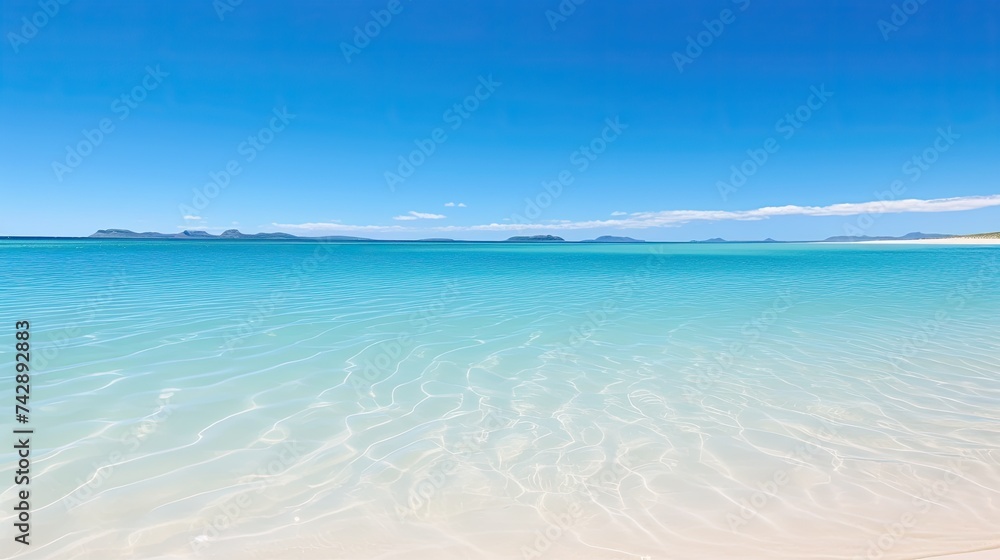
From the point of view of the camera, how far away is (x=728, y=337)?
9672 mm

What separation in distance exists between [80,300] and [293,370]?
11241 mm

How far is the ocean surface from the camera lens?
346 centimetres

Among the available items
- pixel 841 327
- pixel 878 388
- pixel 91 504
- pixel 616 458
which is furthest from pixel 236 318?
pixel 841 327

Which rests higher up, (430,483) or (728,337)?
(728,337)

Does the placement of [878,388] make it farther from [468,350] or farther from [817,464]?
[468,350]

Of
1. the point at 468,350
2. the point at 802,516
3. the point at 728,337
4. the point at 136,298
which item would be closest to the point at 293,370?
the point at 468,350

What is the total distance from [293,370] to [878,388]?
812 centimetres

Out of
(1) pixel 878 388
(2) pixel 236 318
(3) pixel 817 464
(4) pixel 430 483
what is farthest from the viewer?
(2) pixel 236 318

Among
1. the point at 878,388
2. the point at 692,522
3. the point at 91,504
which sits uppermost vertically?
the point at 878,388

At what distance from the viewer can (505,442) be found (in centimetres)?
489

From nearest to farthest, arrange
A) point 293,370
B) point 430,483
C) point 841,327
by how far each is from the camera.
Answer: point 430,483 < point 293,370 < point 841,327

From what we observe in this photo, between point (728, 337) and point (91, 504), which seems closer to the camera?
point (91, 504)

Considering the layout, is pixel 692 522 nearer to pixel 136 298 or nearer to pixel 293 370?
pixel 293 370

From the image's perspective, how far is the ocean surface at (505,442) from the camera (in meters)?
3.46
